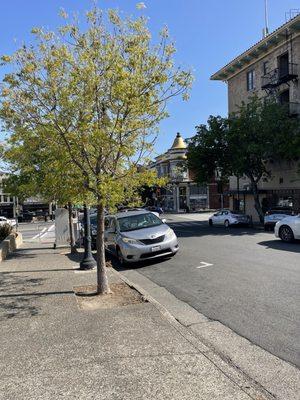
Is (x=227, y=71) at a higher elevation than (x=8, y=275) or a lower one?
higher

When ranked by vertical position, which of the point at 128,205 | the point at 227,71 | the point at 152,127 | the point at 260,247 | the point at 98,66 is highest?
the point at 227,71

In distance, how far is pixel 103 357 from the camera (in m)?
4.75

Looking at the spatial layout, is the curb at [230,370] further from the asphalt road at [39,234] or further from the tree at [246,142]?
the tree at [246,142]

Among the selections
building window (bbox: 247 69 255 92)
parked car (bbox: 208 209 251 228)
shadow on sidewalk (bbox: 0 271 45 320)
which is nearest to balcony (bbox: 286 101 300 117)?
building window (bbox: 247 69 255 92)

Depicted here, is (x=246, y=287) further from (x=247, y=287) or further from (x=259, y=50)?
(x=259, y=50)

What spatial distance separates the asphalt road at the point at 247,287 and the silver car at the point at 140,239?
0.41m

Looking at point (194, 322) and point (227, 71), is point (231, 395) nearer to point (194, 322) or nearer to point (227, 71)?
point (194, 322)

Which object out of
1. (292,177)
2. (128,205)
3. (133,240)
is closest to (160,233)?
(133,240)

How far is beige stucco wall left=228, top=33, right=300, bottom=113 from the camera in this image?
31.4m

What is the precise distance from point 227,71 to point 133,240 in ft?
101

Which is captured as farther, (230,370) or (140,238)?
(140,238)

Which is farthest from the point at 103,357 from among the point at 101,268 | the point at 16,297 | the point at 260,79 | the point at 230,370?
the point at 260,79

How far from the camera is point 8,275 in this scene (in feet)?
34.7

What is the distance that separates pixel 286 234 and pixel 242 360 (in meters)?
12.5
